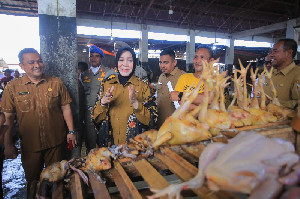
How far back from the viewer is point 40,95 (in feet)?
8.94

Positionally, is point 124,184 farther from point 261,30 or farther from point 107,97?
point 261,30

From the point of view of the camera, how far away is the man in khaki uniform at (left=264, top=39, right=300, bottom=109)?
280 cm

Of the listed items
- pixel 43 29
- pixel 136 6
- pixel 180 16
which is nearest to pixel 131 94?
pixel 43 29

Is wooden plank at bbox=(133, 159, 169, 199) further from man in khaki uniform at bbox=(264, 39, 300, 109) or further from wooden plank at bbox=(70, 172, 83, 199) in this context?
man in khaki uniform at bbox=(264, 39, 300, 109)

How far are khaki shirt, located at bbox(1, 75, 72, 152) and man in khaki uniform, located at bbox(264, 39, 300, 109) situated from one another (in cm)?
347

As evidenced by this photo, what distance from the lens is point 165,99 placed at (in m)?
3.83

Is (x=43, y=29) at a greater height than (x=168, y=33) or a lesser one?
lesser

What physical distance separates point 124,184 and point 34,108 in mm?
2189

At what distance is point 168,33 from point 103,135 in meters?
12.3

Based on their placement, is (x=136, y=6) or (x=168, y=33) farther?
(x=168, y=33)

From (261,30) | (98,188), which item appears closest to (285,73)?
(98,188)

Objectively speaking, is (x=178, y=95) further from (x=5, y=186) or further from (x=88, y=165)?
(x=5, y=186)

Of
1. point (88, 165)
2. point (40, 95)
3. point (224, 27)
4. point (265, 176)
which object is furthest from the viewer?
point (224, 27)

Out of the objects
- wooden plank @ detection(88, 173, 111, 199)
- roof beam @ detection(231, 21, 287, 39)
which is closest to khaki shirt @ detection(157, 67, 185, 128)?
wooden plank @ detection(88, 173, 111, 199)
